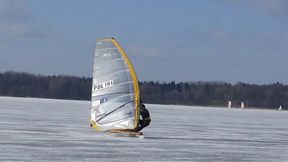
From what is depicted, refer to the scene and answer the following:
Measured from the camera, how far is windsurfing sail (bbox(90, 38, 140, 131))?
71.6ft

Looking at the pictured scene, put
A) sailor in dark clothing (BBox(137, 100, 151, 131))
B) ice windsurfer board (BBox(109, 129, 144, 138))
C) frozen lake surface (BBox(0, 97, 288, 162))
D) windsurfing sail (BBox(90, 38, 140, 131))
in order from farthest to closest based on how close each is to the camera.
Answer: sailor in dark clothing (BBox(137, 100, 151, 131)), windsurfing sail (BBox(90, 38, 140, 131)), ice windsurfer board (BBox(109, 129, 144, 138)), frozen lake surface (BBox(0, 97, 288, 162))

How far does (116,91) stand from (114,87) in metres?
0.14

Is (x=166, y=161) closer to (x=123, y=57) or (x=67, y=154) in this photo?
(x=67, y=154)

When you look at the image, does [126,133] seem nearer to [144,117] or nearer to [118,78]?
[144,117]

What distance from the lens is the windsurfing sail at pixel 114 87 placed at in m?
21.8

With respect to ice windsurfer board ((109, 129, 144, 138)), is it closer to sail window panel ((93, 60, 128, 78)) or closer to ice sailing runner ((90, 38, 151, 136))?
ice sailing runner ((90, 38, 151, 136))

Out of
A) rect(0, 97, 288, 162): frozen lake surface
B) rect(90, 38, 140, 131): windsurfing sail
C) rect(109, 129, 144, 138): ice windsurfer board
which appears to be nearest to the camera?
rect(0, 97, 288, 162): frozen lake surface

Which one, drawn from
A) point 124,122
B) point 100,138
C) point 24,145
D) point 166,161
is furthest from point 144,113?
point 166,161

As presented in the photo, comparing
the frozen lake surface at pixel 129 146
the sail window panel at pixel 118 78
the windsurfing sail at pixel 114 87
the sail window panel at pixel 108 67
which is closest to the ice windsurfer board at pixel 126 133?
the windsurfing sail at pixel 114 87

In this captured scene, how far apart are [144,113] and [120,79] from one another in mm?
1343

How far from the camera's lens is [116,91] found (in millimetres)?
22062

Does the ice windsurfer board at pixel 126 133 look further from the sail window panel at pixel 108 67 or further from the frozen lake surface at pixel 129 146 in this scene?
the sail window panel at pixel 108 67

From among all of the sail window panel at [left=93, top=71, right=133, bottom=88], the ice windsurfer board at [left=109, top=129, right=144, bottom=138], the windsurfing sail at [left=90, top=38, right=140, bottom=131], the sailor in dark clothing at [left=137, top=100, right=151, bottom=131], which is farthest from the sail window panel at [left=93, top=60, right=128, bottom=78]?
the ice windsurfer board at [left=109, top=129, right=144, bottom=138]

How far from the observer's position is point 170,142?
64.2 ft
